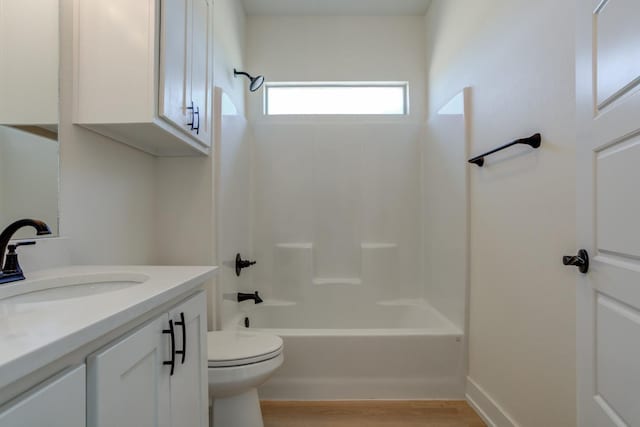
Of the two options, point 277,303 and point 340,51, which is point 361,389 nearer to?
point 277,303

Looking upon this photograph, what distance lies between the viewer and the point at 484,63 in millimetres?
1860

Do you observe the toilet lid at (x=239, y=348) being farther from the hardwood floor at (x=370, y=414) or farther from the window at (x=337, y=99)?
the window at (x=337, y=99)

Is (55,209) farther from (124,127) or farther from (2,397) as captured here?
(2,397)

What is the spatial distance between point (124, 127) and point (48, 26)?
38 centimetres

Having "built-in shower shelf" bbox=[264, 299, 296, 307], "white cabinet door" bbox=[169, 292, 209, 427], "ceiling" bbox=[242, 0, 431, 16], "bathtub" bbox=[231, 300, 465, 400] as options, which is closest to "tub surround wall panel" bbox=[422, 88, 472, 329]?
"bathtub" bbox=[231, 300, 465, 400]

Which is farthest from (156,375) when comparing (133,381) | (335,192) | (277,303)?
(335,192)

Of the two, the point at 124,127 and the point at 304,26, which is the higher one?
the point at 304,26

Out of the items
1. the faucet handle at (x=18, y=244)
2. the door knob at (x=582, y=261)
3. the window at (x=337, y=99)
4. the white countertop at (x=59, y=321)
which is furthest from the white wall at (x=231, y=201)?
the door knob at (x=582, y=261)

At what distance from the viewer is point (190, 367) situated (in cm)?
103

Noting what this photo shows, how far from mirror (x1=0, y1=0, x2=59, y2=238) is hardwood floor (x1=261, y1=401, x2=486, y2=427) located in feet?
4.73

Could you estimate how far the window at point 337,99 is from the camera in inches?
118

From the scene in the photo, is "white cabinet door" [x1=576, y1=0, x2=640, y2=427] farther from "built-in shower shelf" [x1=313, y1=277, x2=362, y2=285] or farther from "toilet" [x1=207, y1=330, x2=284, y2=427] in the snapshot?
"built-in shower shelf" [x1=313, y1=277, x2=362, y2=285]

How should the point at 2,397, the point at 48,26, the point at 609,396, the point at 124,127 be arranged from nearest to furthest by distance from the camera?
the point at 2,397, the point at 609,396, the point at 48,26, the point at 124,127

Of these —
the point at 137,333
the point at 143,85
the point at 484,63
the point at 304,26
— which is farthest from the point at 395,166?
the point at 137,333
